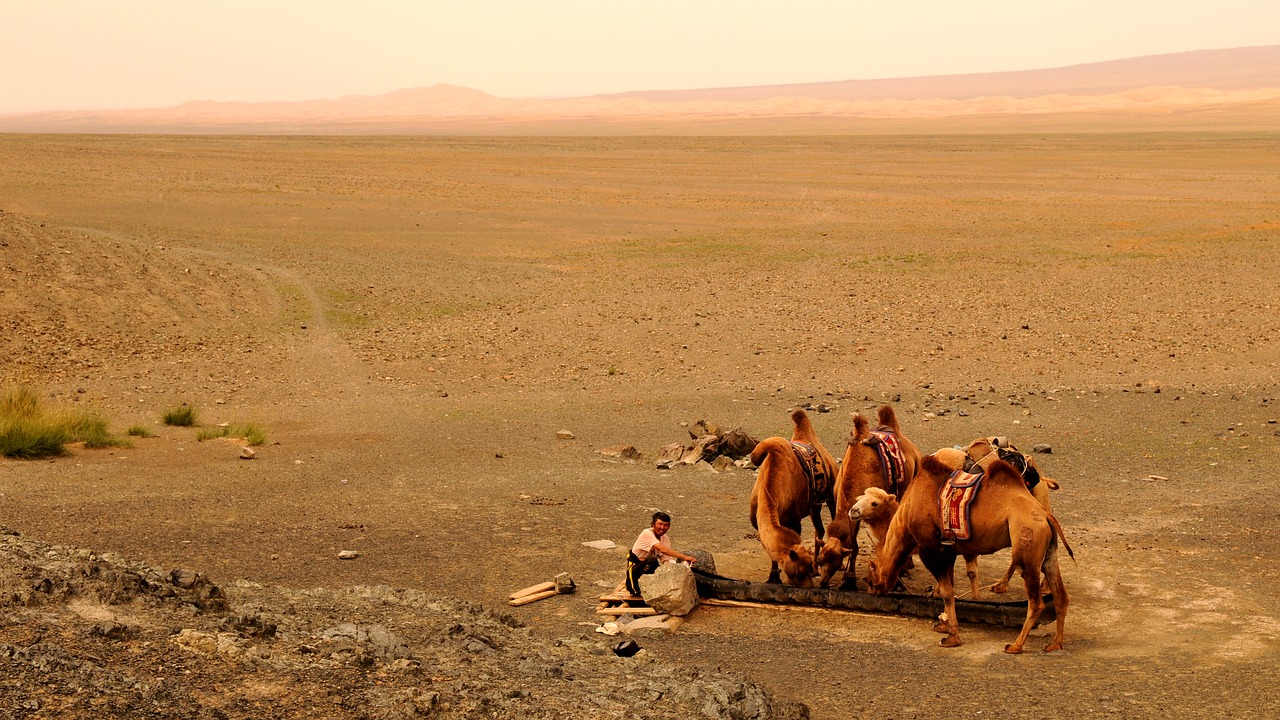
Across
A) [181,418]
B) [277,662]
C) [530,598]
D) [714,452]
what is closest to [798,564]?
[530,598]

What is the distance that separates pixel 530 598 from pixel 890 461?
3.53 meters

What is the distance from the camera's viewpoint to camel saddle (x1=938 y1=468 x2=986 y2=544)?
9.77 m

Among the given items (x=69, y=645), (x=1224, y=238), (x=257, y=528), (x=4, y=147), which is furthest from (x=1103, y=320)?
(x=4, y=147)

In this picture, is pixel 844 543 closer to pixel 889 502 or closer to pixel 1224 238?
pixel 889 502

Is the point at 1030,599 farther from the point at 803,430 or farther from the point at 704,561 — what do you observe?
the point at 803,430

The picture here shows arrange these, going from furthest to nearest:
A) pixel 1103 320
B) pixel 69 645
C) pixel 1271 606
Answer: pixel 1103 320 < pixel 1271 606 < pixel 69 645

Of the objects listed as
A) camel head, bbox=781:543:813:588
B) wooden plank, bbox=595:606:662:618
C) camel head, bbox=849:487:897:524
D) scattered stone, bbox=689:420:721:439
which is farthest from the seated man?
scattered stone, bbox=689:420:721:439

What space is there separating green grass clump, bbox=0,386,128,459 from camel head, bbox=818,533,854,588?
34.1 feet

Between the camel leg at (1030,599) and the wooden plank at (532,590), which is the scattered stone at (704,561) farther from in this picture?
the camel leg at (1030,599)

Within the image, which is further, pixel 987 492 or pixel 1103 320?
pixel 1103 320

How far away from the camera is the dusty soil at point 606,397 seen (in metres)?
9.16

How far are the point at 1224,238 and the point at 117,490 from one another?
1292 inches

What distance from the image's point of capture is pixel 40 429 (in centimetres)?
1595

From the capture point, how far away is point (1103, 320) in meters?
26.1
